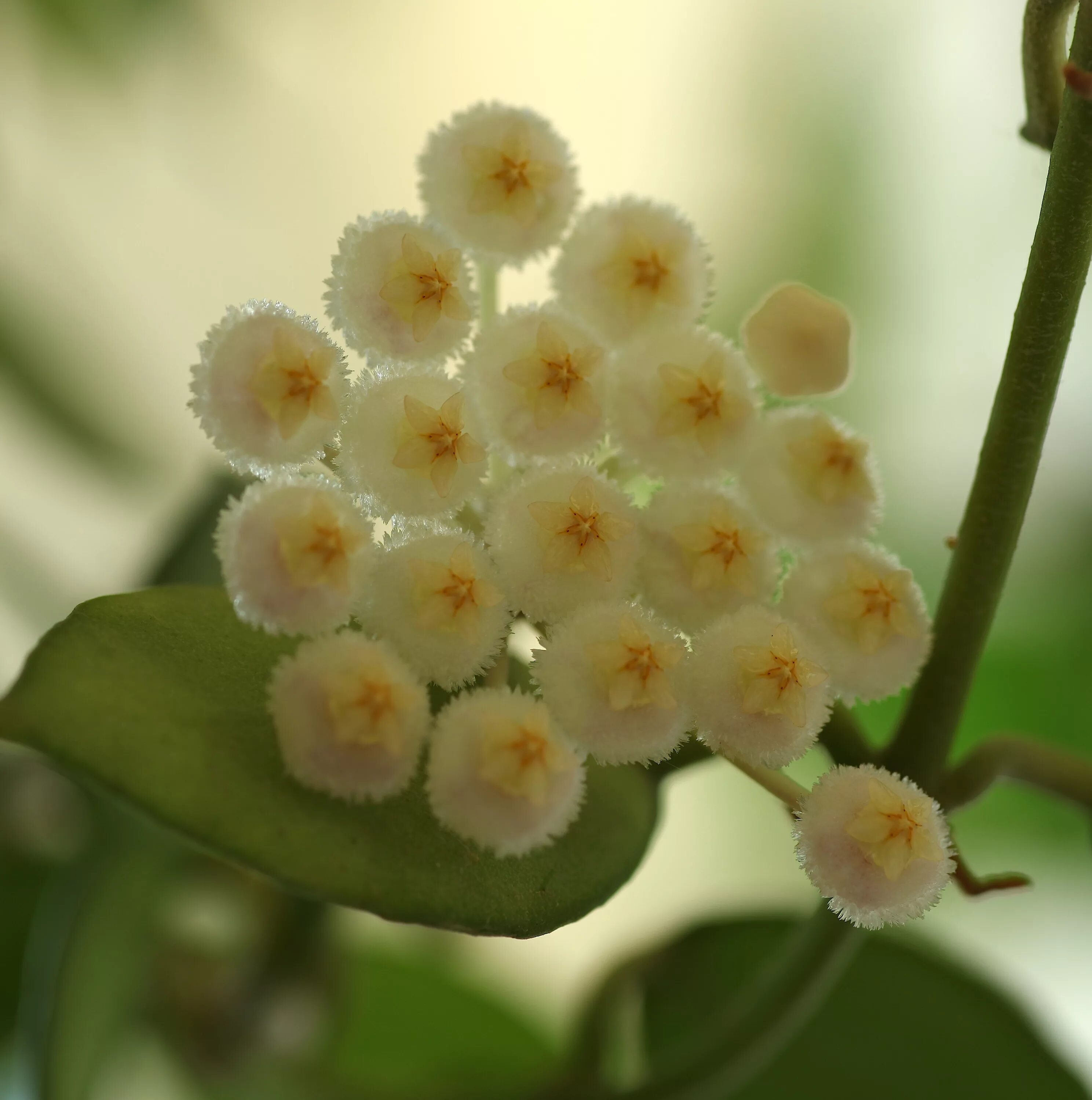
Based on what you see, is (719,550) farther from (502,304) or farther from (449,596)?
(502,304)

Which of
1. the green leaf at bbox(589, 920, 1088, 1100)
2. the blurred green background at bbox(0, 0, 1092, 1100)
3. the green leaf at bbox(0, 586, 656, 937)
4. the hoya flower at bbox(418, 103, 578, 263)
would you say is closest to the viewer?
the green leaf at bbox(0, 586, 656, 937)

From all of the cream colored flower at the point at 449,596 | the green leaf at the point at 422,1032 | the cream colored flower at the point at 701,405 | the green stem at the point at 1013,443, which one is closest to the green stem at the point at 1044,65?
the green stem at the point at 1013,443

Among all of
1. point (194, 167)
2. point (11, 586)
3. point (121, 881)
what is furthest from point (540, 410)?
point (194, 167)

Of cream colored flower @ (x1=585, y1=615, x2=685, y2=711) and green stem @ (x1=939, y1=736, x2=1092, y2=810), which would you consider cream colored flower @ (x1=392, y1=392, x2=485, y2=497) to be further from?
green stem @ (x1=939, y1=736, x2=1092, y2=810)

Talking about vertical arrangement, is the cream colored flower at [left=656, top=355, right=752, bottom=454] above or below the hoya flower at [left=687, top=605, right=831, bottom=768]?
above

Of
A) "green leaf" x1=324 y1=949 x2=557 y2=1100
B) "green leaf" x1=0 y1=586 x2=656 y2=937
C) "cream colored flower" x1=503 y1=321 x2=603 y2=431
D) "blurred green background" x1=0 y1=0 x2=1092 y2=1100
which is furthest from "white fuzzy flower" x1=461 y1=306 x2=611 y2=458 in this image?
"green leaf" x1=324 y1=949 x2=557 y2=1100
